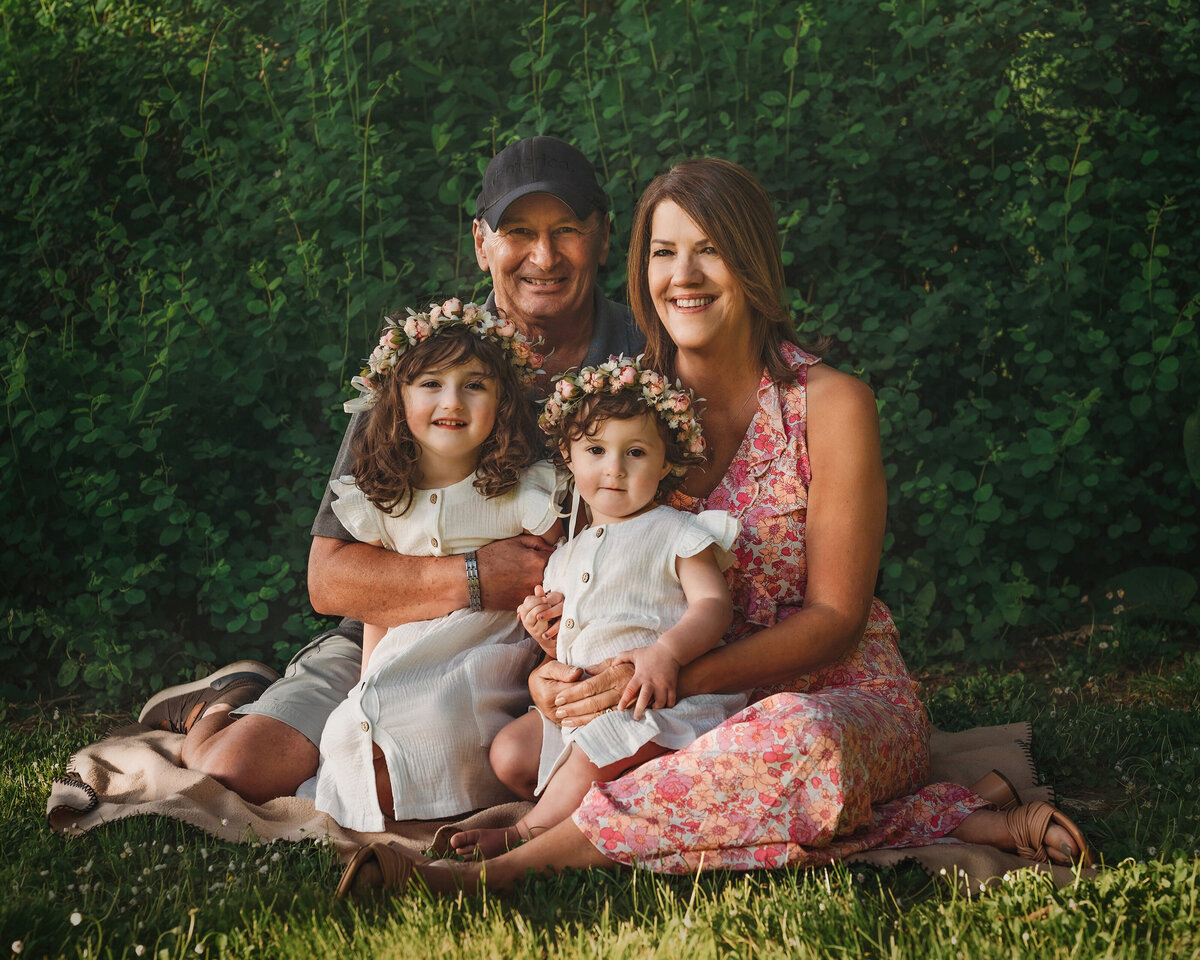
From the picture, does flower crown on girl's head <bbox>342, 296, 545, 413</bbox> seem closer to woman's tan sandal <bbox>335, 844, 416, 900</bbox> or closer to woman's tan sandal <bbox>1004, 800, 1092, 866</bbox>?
woman's tan sandal <bbox>335, 844, 416, 900</bbox>

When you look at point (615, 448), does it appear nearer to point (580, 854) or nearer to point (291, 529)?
point (580, 854)

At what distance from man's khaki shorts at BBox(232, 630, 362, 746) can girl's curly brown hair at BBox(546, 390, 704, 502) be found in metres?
1.02

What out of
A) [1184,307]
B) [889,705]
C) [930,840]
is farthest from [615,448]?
[1184,307]

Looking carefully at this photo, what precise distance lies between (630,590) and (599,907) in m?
0.73

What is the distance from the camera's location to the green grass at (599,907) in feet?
6.68

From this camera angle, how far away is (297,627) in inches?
166

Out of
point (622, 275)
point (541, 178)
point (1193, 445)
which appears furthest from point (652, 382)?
point (1193, 445)

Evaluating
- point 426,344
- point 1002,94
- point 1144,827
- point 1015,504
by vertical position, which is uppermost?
point 1002,94

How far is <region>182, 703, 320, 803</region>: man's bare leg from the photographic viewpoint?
300 centimetres

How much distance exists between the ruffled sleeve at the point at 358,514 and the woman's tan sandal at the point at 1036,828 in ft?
5.63

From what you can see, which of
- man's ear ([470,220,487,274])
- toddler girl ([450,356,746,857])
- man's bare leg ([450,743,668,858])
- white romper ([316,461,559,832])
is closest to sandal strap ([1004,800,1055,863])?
toddler girl ([450,356,746,857])

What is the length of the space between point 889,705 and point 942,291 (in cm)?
209

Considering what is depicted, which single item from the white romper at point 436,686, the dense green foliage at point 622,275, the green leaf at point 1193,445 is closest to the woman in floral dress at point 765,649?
the white romper at point 436,686

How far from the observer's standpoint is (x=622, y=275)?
4.28 m
